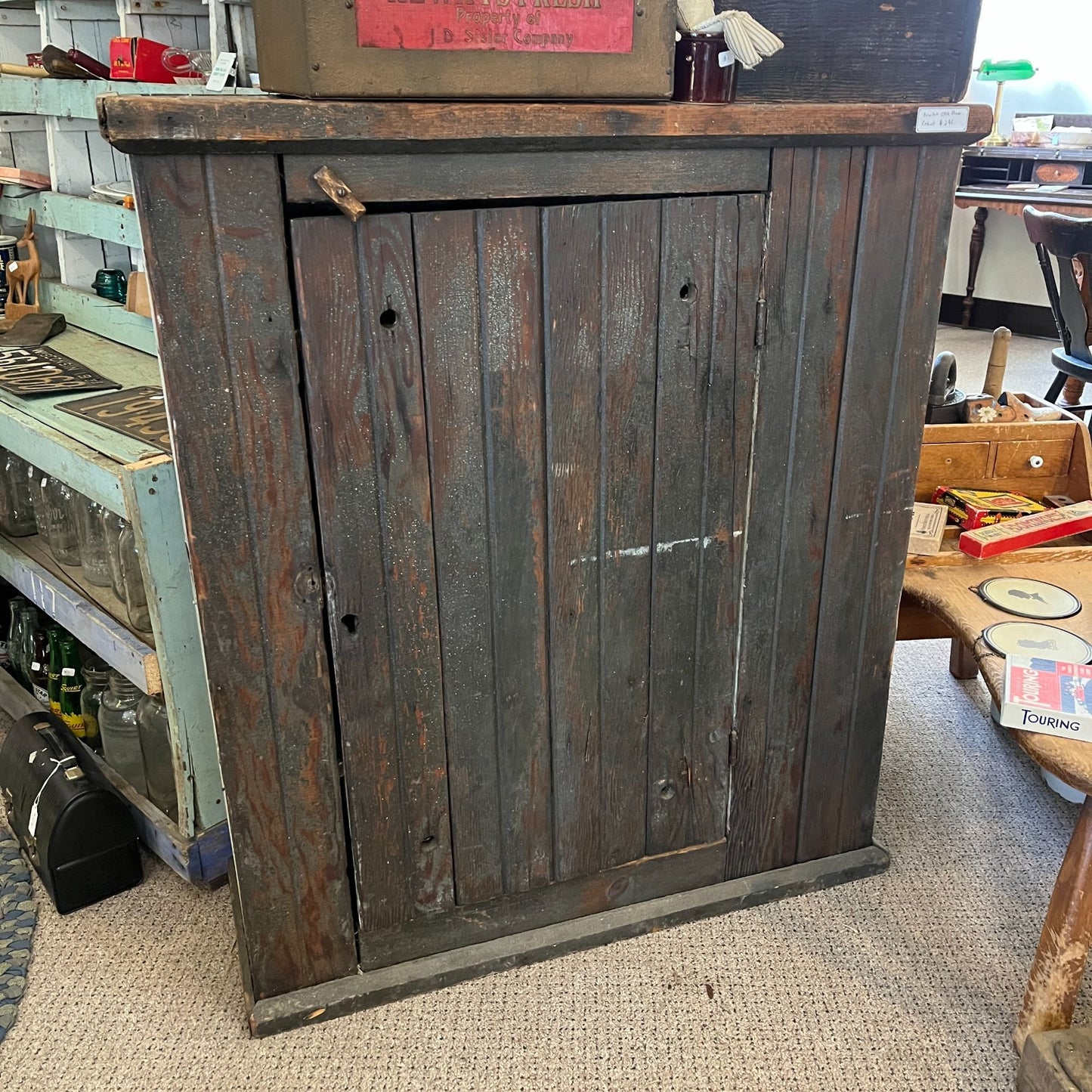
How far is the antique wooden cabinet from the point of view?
126cm

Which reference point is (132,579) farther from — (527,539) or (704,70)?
(704,70)

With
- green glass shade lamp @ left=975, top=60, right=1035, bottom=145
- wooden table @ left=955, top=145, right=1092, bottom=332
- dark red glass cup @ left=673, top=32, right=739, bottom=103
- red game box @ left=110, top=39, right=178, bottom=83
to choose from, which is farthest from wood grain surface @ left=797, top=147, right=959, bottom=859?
green glass shade lamp @ left=975, top=60, right=1035, bottom=145

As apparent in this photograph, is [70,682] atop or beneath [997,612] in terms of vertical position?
beneath

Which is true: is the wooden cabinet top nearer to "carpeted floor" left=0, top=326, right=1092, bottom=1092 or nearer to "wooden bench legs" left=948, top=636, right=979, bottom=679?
"carpeted floor" left=0, top=326, right=1092, bottom=1092

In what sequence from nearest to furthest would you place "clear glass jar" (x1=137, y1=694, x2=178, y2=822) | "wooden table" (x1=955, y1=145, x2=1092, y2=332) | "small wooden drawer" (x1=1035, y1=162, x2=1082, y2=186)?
"clear glass jar" (x1=137, y1=694, x2=178, y2=822)
"wooden table" (x1=955, y1=145, x2=1092, y2=332)
"small wooden drawer" (x1=1035, y1=162, x2=1082, y2=186)

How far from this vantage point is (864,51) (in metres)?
1.41

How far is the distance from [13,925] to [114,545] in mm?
662

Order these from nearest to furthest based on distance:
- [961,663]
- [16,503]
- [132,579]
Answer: [132,579]
[16,503]
[961,663]

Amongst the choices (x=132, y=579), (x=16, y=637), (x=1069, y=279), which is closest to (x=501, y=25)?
(x=132, y=579)

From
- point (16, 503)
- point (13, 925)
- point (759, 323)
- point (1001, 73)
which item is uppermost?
point (1001, 73)

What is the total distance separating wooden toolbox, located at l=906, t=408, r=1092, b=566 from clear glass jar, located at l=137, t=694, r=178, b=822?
1495 millimetres

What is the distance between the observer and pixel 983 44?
5.68m

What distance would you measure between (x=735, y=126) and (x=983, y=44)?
17.2 ft

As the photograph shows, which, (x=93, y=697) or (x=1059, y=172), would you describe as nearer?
(x=93, y=697)
